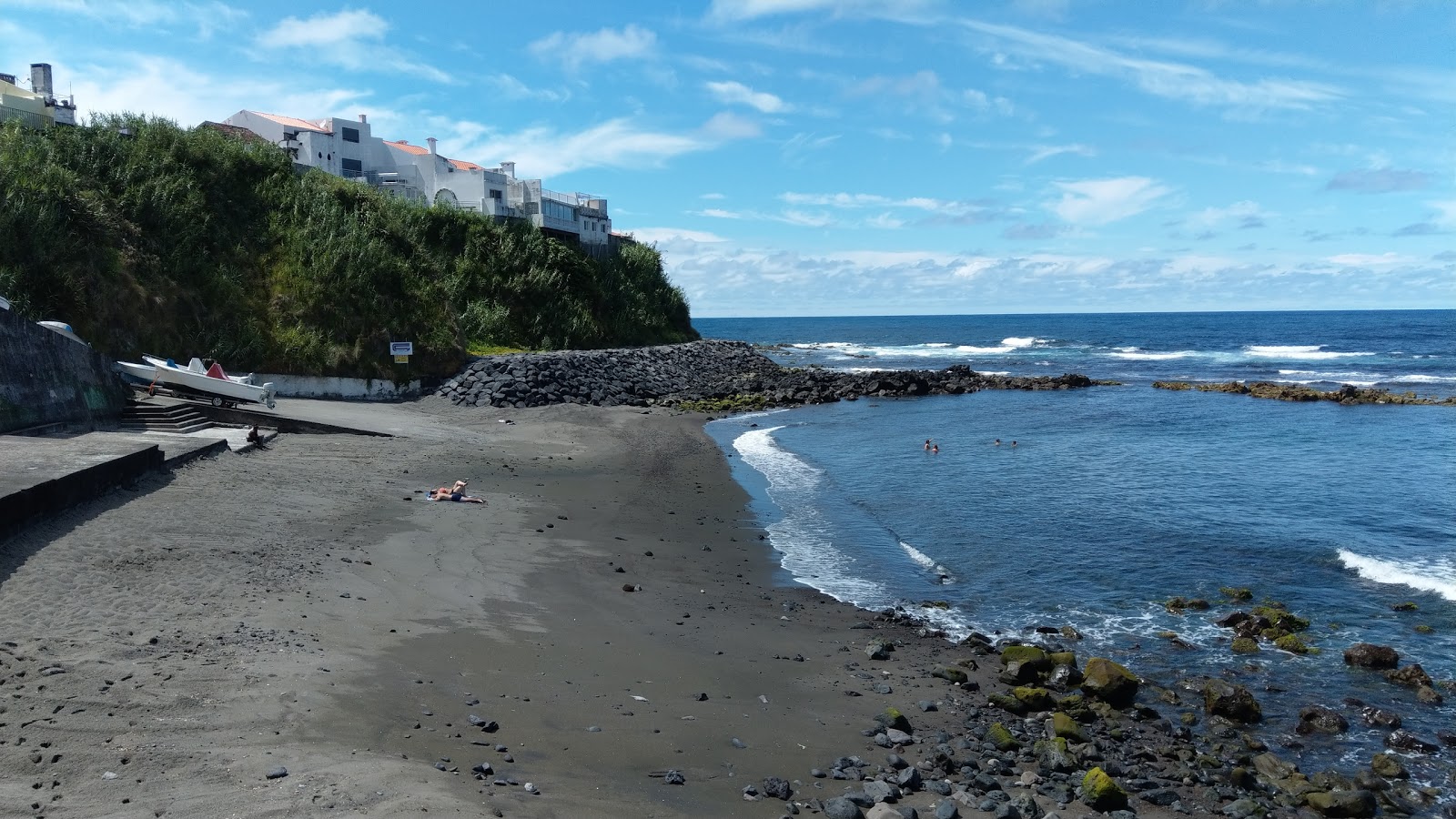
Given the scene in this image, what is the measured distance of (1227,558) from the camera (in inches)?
722

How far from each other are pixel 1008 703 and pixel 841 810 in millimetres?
3967

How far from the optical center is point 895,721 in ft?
33.7

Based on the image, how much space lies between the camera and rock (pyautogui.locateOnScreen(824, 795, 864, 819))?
8.01m

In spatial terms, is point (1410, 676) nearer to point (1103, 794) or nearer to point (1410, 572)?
point (1410, 572)

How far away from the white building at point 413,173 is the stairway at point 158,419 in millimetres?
33819

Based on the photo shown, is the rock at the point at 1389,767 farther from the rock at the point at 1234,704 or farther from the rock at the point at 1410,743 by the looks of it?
the rock at the point at 1234,704

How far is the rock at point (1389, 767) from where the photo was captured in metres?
9.81

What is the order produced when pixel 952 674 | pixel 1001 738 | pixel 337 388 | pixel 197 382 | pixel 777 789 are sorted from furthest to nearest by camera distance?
pixel 337 388, pixel 197 382, pixel 952 674, pixel 1001 738, pixel 777 789

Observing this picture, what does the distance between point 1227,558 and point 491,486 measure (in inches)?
628

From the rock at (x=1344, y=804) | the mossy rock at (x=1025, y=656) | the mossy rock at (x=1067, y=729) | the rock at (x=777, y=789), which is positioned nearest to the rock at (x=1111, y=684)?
the mossy rock at (x=1025, y=656)

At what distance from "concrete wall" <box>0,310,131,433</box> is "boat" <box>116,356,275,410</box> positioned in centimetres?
128

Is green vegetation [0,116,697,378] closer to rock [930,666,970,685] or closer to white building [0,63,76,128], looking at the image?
white building [0,63,76,128]

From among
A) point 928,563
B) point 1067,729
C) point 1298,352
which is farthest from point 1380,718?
point 1298,352

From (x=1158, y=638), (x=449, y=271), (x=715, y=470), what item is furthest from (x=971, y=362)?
(x=1158, y=638)
